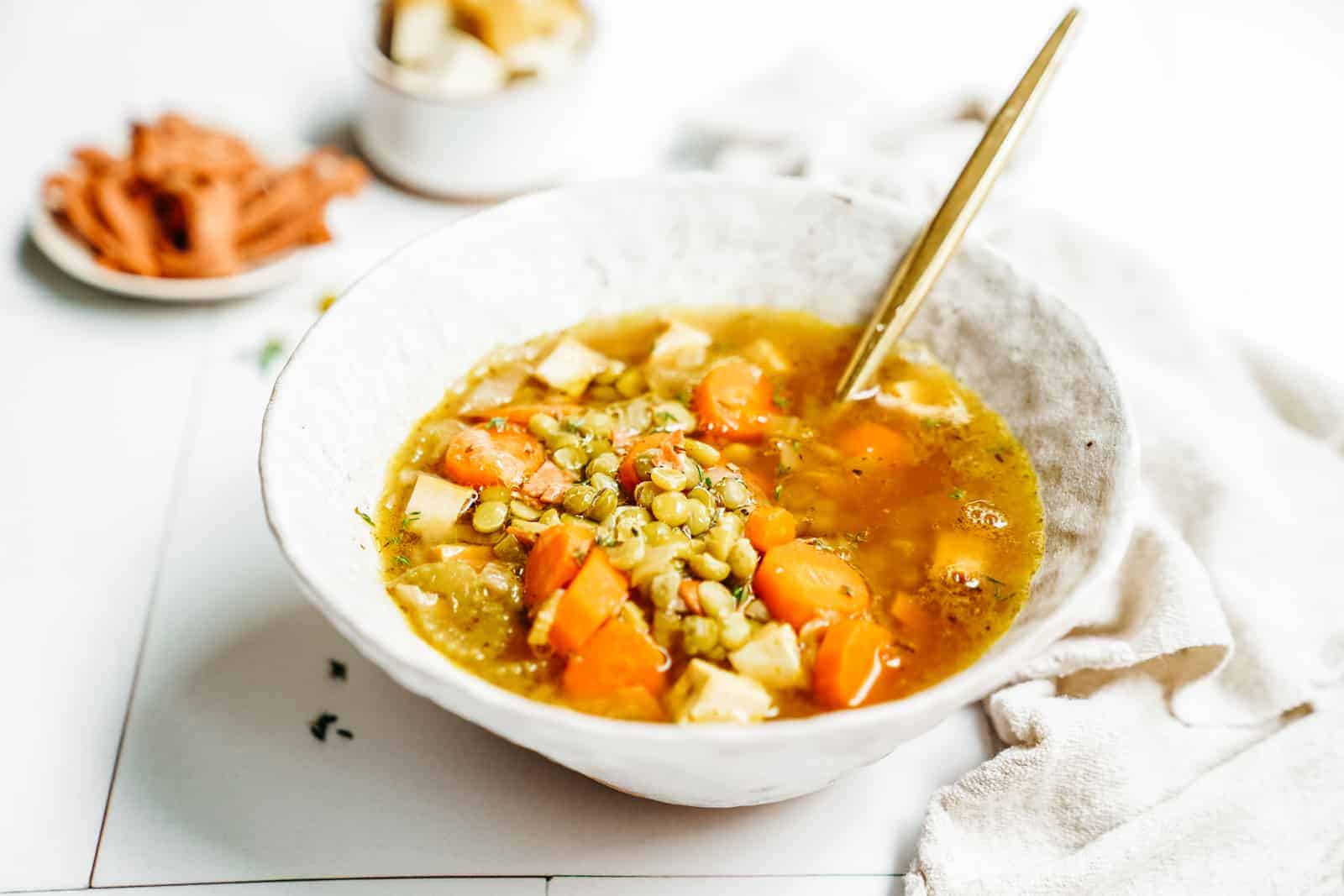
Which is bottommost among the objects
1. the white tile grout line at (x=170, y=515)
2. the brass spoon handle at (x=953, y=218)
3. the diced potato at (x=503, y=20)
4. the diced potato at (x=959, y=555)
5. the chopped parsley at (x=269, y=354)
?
the white tile grout line at (x=170, y=515)

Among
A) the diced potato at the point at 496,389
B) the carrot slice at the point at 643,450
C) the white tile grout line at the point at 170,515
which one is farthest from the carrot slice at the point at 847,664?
the white tile grout line at the point at 170,515

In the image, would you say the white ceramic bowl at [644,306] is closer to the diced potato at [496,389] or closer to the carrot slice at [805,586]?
the diced potato at [496,389]

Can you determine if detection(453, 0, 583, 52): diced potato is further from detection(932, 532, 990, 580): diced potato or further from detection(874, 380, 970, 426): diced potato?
detection(932, 532, 990, 580): diced potato

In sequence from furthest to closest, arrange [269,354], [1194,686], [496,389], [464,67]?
1. [464,67]
2. [269,354]
3. [496,389]
4. [1194,686]

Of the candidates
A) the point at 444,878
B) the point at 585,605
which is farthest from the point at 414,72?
the point at 444,878

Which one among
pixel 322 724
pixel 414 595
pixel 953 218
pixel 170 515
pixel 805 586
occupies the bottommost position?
pixel 170 515

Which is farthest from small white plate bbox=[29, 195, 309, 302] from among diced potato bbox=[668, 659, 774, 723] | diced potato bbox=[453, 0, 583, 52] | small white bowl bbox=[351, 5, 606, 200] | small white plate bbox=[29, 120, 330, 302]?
diced potato bbox=[668, 659, 774, 723]

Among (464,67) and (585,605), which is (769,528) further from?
(464,67)
